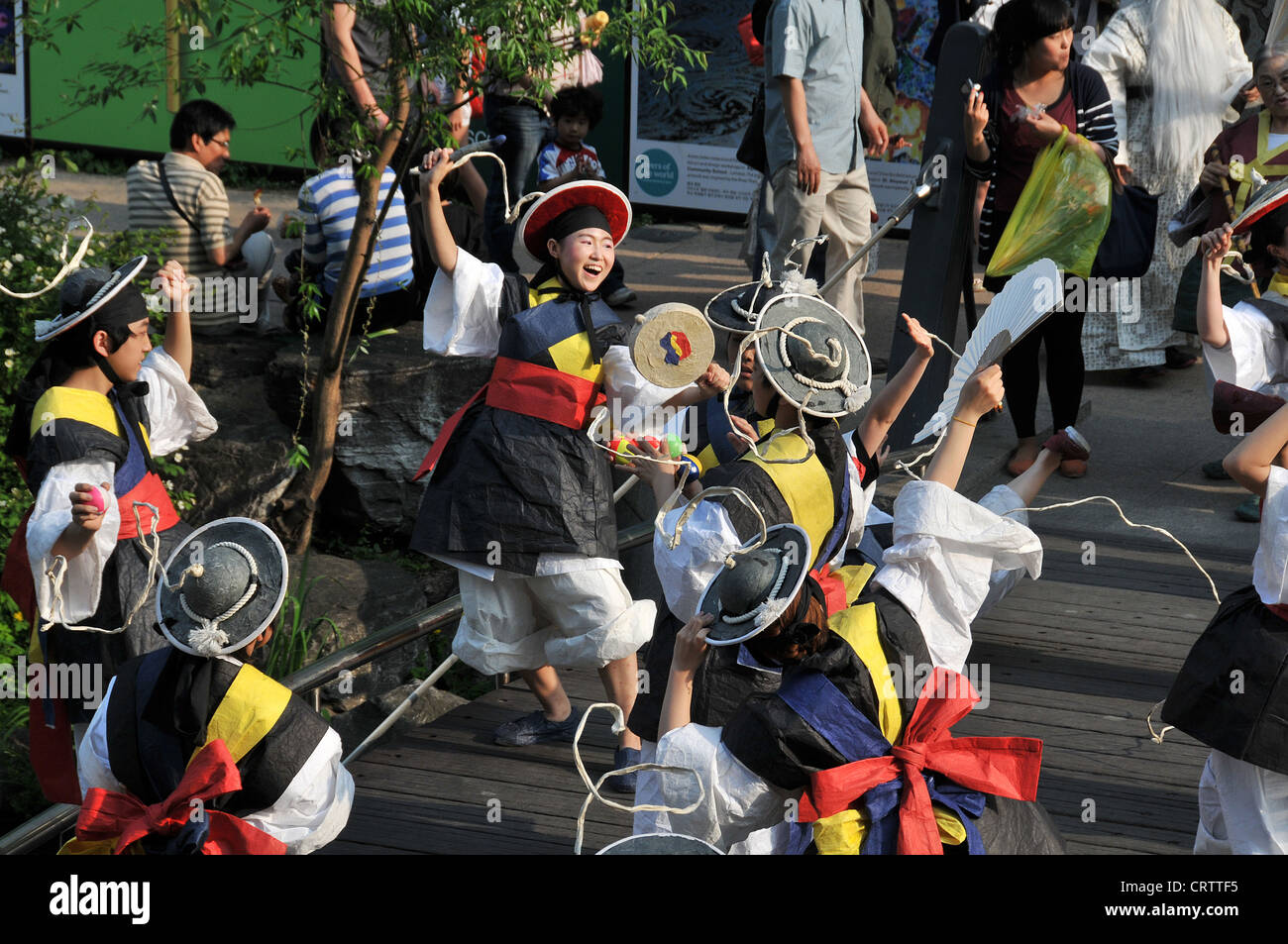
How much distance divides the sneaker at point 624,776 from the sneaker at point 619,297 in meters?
3.48

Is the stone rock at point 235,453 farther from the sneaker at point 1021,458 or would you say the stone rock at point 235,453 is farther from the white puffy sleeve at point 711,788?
the white puffy sleeve at point 711,788

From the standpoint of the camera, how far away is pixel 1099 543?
5207 millimetres

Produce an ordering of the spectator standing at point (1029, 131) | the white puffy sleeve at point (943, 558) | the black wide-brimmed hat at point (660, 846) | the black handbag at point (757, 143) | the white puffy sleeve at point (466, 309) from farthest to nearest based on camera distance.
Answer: the black handbag at point (757, 143)
the spectator standing at point (1029, 131)
the white puffy sleeve at point (466, 309)
the white puffy sleeve at point (943, 558)
the black wide-brimmed hat at point (660, 846)

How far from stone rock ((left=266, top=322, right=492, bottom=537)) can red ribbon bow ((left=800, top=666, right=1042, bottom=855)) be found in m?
3.70

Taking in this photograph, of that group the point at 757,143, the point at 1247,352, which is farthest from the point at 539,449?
the point at 757,143

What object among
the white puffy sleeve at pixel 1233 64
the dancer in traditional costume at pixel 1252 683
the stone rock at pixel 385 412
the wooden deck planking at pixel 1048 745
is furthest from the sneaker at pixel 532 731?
the white puffy sleeve at pixel 1233 64

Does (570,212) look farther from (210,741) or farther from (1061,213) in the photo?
(1061,213)

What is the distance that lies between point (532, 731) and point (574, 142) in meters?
3.94

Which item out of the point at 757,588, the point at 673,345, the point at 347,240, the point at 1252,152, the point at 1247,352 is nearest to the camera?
the point at 757,588

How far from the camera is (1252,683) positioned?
9.60ft

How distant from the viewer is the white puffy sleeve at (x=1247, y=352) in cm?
377

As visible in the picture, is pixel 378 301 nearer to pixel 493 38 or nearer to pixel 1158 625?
pixel 493 38

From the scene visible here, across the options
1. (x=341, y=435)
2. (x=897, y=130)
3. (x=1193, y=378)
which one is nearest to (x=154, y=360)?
(x=341, y=435)

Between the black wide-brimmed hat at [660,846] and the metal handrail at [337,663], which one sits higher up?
the black wide-brimmed hat at [660,846]
